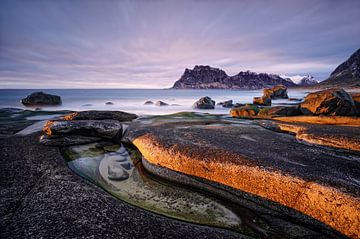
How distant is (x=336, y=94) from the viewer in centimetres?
1192

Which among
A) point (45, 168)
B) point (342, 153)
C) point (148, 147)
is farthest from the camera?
point (148, 147)

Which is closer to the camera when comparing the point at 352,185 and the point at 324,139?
the point at 352,185

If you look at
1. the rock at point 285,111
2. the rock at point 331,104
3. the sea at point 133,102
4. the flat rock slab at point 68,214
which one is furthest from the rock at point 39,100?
the rock at point 331,104

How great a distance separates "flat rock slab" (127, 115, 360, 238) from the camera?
10.9 feet

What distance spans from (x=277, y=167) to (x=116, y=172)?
396 cm

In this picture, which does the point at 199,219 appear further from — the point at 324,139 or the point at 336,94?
the point at 336,94

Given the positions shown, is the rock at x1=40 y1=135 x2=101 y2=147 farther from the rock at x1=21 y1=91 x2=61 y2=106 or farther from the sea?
the rock at x1=21 y1=91 x2=61 y2=106

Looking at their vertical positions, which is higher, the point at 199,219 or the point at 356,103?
the point at 356,103

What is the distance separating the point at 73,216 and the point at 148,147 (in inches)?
120

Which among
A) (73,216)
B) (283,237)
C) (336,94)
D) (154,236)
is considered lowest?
(283,237)

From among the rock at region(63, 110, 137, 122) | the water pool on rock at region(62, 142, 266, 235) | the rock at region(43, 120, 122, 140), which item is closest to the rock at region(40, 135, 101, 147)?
the rock at region(43, 120, 122, 140)

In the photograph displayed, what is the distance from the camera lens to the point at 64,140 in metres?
7.03

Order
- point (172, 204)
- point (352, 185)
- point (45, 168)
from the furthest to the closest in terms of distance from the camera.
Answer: point (45, 168) < point (172, 204) < point (352, 185)

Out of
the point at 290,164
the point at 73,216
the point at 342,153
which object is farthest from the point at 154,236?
the point at 342,153
